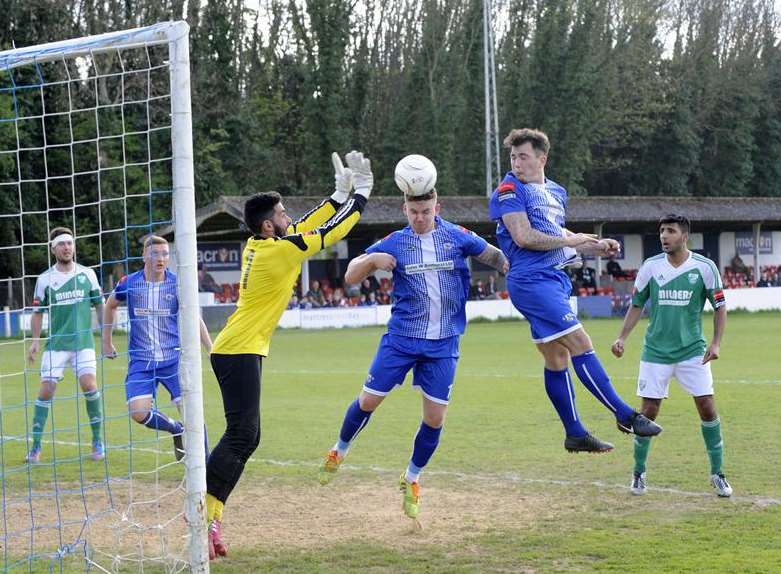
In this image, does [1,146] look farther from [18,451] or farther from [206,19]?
[18,451]

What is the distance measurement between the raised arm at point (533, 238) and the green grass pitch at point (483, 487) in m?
2.04

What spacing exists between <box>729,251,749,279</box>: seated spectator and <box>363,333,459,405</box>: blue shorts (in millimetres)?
43593

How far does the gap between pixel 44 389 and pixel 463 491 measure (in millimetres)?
4971

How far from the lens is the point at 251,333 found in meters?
7.51

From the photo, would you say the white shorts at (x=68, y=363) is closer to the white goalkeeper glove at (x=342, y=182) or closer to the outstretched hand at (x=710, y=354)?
the white goalkeeper glove at (x=342, y=182)

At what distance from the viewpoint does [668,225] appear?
30.1 feet

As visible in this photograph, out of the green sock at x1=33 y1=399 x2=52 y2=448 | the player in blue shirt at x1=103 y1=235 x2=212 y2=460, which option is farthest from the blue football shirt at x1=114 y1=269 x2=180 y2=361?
the green sock at x1=33 y1=399 x2=52 y2=448

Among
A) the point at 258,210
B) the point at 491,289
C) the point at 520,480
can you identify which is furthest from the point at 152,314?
the point at 491,289

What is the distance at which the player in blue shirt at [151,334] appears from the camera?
9.80m

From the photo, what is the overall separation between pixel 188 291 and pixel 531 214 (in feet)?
9.21

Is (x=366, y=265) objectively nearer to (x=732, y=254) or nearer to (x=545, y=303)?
(x=545, y=303)

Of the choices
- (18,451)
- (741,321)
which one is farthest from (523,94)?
(18,451)

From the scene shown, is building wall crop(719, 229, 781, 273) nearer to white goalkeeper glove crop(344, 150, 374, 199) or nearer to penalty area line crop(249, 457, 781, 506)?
penalty area line crop(249, 457, 781, 506)

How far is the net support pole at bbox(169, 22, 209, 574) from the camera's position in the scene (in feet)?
21.3
